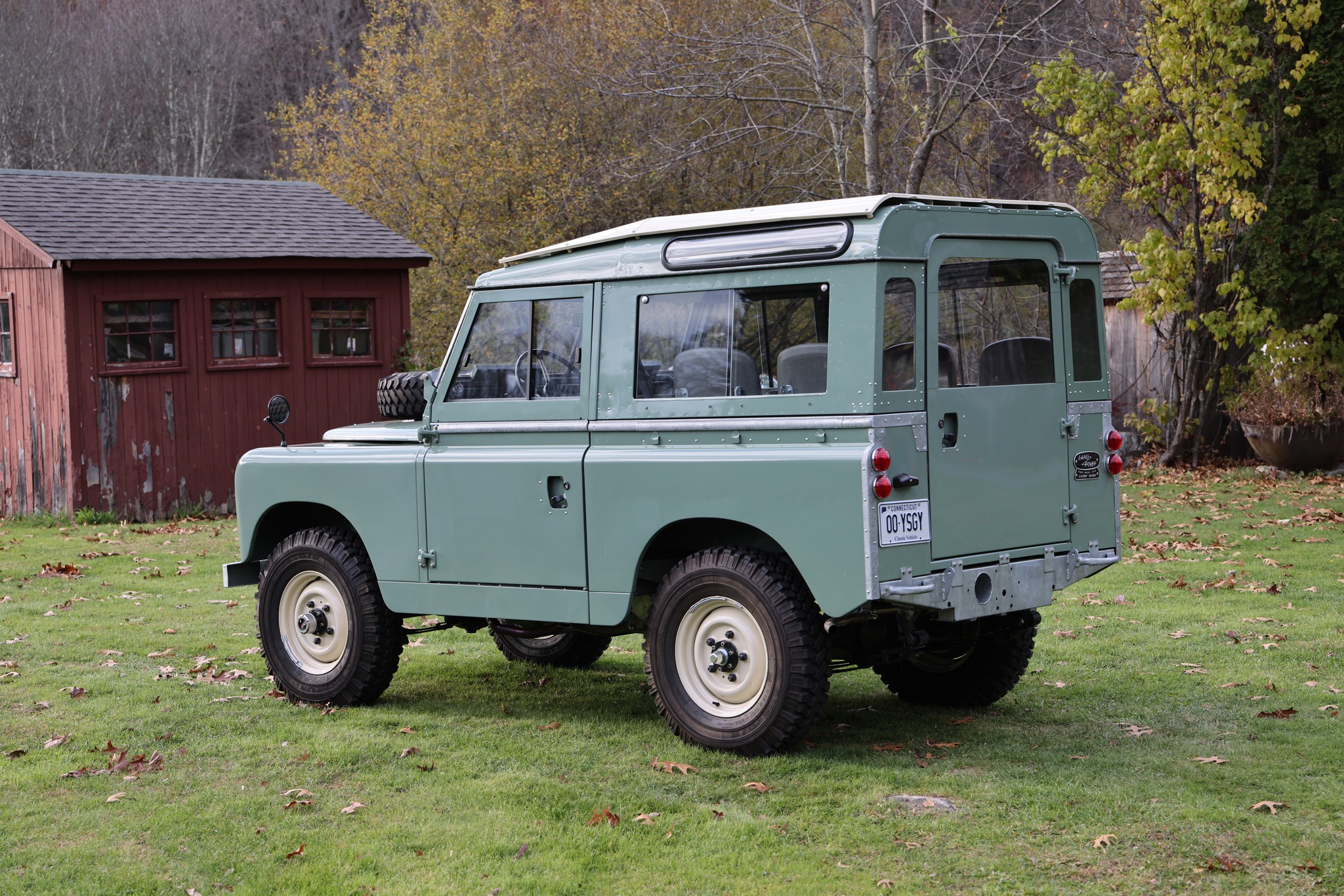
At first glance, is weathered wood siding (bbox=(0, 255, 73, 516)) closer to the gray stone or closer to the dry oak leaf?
the dry oak leaf

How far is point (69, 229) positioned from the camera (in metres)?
17.0

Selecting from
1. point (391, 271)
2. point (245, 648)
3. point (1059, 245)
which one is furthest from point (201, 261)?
point (1059, 245)

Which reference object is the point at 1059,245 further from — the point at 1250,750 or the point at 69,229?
the point at 69,229

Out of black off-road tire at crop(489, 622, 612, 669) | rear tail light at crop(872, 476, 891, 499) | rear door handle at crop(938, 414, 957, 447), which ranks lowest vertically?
black off-road tire at crop(489, 622, 612, 669)

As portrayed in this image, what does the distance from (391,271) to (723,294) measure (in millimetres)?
14330

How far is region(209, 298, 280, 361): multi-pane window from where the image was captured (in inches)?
711

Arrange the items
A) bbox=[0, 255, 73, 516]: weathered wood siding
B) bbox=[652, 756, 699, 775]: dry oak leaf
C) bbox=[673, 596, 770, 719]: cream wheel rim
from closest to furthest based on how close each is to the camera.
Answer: bbox=[652, 756, 699, 775]: dry oak leaf → bbox=[673, 596, 770, 719]: cream wheel rim → bbox=[0, 255, 73, 516]: weathered wood siding

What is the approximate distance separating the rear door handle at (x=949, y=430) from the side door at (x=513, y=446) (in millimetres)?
1729

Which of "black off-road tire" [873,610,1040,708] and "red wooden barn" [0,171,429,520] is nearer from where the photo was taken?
"black off-road tire" [873,610,1040,708]

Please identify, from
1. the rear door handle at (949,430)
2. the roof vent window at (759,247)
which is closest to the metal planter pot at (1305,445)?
the rear door handle at (949,430)

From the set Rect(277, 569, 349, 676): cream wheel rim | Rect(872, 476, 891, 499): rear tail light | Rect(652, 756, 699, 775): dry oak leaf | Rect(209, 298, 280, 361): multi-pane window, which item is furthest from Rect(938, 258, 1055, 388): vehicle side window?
Rect(209, 298, 280, 361): multi-pane window

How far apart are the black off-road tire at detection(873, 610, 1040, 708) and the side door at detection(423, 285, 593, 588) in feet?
6.02

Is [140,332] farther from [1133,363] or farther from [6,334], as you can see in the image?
[1133,363]

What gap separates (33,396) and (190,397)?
5.97 ft
